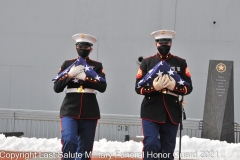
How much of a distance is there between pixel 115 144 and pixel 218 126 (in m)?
2.03

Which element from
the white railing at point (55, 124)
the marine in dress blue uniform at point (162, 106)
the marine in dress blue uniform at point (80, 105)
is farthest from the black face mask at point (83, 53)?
the white railing at point (55, 124)

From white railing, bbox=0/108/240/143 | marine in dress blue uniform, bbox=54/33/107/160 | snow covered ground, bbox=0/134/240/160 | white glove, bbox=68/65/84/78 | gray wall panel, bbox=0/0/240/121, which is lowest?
snow covered ground, bbox=0/134/240/160

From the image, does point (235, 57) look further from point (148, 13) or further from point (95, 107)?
point (95, 107)

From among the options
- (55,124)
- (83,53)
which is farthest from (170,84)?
(55,124)

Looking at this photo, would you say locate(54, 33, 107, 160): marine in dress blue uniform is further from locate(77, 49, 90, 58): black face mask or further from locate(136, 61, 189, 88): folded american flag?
locate(136, 61, 189, 88): folded american flag

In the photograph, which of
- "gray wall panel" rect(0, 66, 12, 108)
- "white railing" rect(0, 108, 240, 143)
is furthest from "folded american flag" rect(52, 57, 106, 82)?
"gray wall panel" rect(0, 66, 12, 108)

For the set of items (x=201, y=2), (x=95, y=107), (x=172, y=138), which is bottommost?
(x=172, y=138)

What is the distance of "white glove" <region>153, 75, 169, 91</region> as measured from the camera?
418 cm

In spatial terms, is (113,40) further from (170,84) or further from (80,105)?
(170,84)

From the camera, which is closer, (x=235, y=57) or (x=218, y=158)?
(x=218, y=158)

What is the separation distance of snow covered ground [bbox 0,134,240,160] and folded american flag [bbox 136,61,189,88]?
2175 millimetres

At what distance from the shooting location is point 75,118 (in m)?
4.50

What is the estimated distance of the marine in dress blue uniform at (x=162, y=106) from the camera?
4.26m

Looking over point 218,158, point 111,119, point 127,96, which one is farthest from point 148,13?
point 218,158
